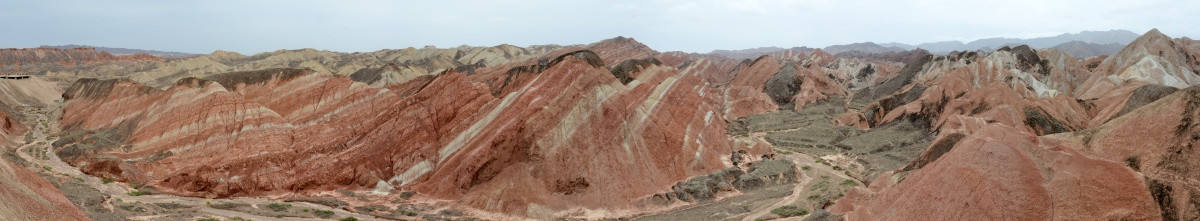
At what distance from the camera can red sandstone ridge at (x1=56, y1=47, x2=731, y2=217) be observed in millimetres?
43031

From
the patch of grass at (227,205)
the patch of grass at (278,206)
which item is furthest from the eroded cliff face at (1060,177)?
the patch of grass at (227,205)

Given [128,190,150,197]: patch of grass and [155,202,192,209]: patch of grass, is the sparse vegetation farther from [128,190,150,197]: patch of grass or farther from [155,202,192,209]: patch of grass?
[128,190,150,197]: patch of grass

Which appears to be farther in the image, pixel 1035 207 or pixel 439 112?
pixel 439 112

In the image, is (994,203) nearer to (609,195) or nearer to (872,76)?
(609,195)

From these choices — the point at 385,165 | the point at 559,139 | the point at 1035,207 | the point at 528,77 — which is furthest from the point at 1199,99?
the point at 385,165

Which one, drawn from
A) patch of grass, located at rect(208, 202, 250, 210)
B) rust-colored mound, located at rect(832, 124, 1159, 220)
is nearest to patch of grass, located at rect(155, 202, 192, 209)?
patch of grass, located at rect(208, 202, 250, 210)

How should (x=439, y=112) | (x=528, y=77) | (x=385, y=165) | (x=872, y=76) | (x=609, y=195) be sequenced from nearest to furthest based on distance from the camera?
(x=609, y=195)
(x=385, y=165)
(x=439, y=112)
(x=528, y=77)
(x=872, y=76)

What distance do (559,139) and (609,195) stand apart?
234 inches

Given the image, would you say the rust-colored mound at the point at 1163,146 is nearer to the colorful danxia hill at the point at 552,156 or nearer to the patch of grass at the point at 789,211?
the colorful danxia hill at the point at 552,156

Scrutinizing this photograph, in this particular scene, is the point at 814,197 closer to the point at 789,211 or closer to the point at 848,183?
the point at 789,211

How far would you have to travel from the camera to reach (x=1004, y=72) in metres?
Result: 94.8

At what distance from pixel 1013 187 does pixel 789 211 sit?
1443 cm

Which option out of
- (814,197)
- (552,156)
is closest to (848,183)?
(814,197)

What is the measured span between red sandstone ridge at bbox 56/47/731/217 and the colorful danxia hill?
0.18 meters
